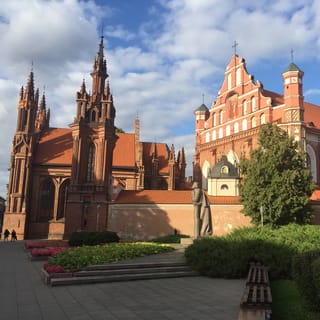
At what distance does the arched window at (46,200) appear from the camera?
4822 centimetres

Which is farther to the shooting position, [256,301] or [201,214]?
[201,214]

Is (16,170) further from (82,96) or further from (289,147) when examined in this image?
(289,147)

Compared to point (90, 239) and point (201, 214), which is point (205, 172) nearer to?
point (90, 239)

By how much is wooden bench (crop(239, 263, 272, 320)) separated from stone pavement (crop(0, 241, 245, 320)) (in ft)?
2.06

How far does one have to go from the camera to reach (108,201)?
36.5 meters

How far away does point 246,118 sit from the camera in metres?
45.9

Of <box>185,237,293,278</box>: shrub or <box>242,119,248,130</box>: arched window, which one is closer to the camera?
<box>185,237,293,278</box>: shrub

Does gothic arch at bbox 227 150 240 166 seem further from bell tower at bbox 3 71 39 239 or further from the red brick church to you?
bell tower at bbox 3 71 39 239

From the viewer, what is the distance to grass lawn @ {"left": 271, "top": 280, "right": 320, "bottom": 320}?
7880 mm

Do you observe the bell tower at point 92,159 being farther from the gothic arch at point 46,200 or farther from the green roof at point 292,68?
the green roof at point 292,68

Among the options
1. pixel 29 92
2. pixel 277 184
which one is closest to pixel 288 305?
pixel 277 184

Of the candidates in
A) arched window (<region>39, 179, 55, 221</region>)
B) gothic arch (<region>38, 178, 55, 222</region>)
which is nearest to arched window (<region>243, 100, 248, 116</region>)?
gothic arch (<region>38, 178, 55, 222</region>)

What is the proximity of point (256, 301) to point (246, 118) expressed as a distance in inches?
1594

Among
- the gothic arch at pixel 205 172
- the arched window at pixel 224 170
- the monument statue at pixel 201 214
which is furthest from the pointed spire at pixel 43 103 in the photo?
the monument statue at pixel 201 214
